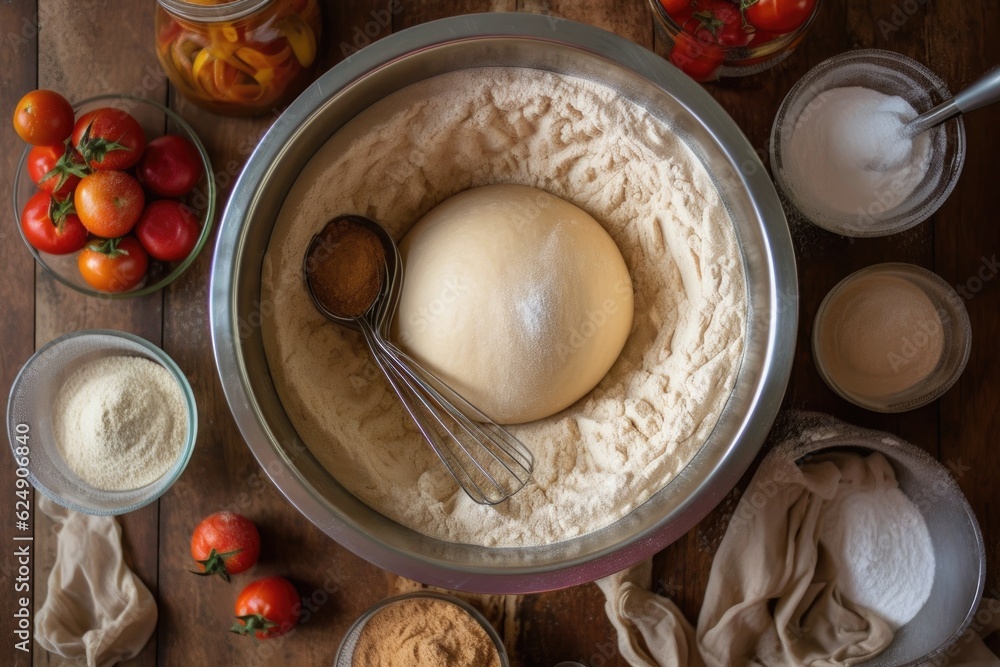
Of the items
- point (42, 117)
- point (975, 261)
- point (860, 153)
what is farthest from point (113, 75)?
point (975, 261)

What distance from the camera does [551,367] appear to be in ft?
2.91

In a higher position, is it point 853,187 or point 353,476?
point 853,187

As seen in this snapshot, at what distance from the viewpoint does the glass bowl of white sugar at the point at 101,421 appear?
975 millimetres

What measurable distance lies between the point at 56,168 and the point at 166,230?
5.7 inches

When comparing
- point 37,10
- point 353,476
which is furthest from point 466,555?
point 37,10

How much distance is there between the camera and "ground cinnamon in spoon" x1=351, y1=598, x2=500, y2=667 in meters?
0.95

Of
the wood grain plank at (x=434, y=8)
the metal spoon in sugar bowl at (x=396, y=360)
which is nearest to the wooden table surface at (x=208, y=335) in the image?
the wood grain plank at (x=434, y=8)

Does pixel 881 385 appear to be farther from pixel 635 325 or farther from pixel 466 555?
pixel 466 555

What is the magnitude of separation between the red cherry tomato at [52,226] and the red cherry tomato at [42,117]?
0.07 m

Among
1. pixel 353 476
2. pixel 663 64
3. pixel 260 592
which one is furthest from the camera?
pixel 260 592

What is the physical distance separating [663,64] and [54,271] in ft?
2.69

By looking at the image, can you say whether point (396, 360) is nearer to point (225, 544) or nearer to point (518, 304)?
point (518, 304)

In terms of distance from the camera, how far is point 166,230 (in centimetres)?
96

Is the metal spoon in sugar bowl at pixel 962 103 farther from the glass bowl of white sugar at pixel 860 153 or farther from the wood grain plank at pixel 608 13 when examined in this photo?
the wood grain plank at pixel 608 13
